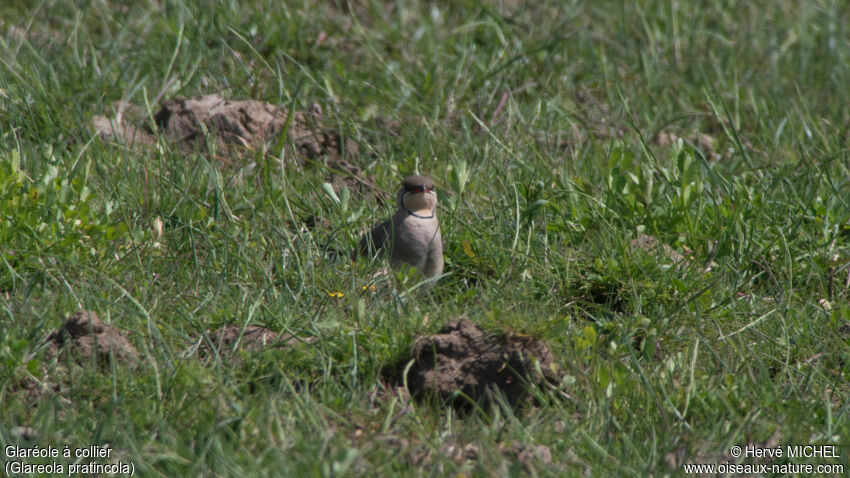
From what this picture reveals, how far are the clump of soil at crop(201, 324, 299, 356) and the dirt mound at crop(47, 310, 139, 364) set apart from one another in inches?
11.0

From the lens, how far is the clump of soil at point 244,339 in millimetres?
3107

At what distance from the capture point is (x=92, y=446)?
8.59ft

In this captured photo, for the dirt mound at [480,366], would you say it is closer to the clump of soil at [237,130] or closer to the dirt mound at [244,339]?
the dirt mound at [244,339]

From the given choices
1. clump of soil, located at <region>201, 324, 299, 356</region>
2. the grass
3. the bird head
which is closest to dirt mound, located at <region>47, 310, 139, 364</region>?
the grass

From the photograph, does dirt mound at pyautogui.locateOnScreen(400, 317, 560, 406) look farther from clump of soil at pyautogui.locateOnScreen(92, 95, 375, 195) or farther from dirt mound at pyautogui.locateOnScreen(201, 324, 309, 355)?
clump of soil at pyautogui.locateOnScreen(92, 95, 375, 195)

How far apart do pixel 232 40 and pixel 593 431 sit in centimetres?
354

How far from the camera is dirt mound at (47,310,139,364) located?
2.98 metres

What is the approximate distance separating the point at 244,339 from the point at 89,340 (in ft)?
1.71

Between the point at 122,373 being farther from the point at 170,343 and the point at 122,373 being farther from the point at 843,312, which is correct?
the point at 843,312

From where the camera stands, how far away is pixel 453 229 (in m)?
4.09

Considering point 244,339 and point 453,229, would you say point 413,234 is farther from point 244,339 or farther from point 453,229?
point 244,339

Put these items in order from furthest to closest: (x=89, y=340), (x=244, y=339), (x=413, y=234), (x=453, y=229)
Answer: (x=453, y=229)
(x=413, y=234)
(x=244, y=339)
(x=89, y=340)

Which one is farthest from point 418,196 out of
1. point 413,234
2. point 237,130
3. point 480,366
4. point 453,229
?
point 237,130


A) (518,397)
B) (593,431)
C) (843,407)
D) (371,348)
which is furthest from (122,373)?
(843,407)
